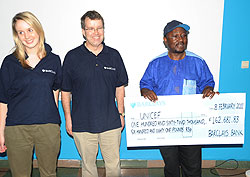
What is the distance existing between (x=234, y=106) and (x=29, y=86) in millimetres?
1754

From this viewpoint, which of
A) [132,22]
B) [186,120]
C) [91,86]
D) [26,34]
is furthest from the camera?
[132,22]

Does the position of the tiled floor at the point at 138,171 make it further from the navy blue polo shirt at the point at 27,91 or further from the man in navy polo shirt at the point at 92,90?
the navy blue polo shirt at the point at 27,91

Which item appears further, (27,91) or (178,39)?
(178,39)

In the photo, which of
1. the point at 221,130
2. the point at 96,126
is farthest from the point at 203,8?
the point at 96,126

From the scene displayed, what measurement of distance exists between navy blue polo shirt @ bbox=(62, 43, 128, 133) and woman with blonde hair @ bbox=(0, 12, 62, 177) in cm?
15

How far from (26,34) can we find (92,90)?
2.17ft

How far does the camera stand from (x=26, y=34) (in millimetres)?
1778

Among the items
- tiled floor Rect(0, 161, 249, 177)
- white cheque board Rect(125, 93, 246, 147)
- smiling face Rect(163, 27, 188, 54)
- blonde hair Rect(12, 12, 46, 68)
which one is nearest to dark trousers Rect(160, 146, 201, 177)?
white cheque board Rect(125, 93, 246, 147)

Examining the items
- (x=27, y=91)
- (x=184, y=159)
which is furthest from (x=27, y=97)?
(x=184, y=159)

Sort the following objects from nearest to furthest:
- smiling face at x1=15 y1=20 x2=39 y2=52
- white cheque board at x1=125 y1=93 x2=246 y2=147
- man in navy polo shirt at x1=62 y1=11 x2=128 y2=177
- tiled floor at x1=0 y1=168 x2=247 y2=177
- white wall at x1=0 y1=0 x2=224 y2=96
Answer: smiling face at x1=15 y1=20 x2=39 y2=52 < man in navy polo shirt at x1=62 y1=11 x2=128 y2=177 < white cheque board at x1=125 y1=93 x2=246 y2=147 < white wall at x1=0 y1=0 x2=224 y2=96 < tiled floor at x1=0 y1=168 x2=247 y2=177

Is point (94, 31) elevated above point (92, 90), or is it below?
above

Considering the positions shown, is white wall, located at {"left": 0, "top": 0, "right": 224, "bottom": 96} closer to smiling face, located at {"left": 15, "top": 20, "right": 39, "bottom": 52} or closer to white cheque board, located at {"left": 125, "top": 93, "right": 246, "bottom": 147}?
white cheque board, located at {"left": 125, "top": 93, "right": 246, "bottom": 147}

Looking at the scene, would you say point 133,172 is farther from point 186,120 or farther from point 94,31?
point 94,31

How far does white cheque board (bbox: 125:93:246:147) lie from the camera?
209 cm
